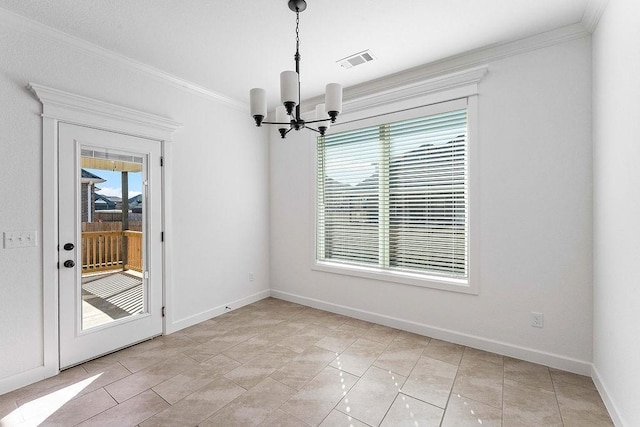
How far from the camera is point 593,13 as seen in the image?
216 cm

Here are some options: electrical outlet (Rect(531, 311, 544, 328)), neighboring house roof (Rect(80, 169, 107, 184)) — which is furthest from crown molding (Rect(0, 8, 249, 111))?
electrical outlet (Rect(531, 311, 544, 328))

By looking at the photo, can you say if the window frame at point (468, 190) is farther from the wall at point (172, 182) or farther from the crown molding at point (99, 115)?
the crown molding at point (99, 115)

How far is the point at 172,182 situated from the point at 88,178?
2.53 feet

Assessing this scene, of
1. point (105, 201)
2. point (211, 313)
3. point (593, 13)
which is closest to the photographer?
point (593, 13)

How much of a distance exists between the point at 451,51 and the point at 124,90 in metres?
3.22

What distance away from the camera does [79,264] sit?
261 cm

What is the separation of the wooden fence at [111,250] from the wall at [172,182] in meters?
0.33

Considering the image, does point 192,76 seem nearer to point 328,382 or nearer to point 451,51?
point 451,51

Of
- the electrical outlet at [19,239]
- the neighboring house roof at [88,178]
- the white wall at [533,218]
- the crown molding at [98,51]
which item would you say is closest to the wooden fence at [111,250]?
the electrical outlet at [19,239]

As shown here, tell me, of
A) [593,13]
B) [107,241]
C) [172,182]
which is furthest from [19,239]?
[593,13]

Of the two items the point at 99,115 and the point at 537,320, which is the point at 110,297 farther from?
the point at 537,320

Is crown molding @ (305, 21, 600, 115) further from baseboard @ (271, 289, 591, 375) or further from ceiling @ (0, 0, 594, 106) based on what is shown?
baseboard @ (271, 289, 591, 375)

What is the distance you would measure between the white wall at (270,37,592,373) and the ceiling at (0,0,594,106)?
1.38 feet

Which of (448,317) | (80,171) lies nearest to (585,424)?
(448,317)
